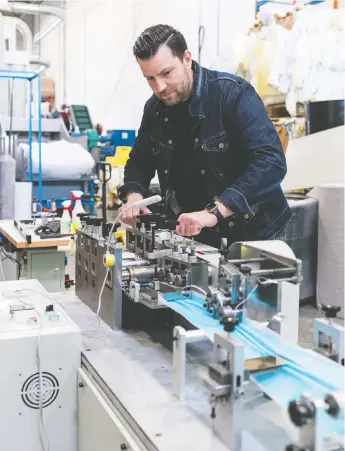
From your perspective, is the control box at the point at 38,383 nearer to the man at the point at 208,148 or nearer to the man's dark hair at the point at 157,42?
the man at the point at 208,148

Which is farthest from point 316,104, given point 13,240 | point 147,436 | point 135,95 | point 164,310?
point 135,95

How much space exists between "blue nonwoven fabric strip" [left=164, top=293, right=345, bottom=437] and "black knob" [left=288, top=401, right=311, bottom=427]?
0.03m

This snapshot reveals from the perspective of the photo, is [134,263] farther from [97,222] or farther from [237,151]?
[237,151]

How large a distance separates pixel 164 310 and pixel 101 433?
16.3 inches

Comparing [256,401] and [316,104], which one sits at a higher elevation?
[316,104]

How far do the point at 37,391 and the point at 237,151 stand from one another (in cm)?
83

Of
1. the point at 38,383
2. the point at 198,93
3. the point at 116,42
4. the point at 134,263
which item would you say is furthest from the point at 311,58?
the point at 116,42

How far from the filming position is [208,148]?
63.0 inches

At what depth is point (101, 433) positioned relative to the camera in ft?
3.57

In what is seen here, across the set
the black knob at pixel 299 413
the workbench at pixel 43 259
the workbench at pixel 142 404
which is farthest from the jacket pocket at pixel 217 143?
the workbench at pixel 43 259

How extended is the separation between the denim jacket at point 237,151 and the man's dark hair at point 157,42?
122mm

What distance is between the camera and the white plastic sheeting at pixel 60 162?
14.8 feet

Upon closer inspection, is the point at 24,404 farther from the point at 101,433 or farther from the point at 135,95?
the point at 135,95

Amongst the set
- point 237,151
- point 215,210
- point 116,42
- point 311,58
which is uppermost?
point 116,42
